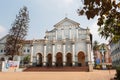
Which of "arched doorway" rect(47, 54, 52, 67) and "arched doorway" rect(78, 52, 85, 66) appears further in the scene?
"arched doorway" rect(47, 54, 52, 67)

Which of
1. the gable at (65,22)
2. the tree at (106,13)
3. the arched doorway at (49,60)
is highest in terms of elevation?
the gable at (65,22)

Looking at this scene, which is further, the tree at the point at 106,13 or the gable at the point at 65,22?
the gable at the point at 65,22

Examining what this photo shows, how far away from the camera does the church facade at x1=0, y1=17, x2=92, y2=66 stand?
5038 centimetres

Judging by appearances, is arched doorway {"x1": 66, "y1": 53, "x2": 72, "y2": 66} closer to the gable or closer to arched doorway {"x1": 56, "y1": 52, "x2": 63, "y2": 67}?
arched doorway {"x1": 56, "y1": 52, "x2": 63, "y2": 67}

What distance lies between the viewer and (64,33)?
176 ft

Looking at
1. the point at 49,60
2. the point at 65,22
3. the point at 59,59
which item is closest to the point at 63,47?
the point at 59,59

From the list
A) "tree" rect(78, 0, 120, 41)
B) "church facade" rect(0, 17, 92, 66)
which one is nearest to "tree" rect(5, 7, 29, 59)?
"church facade" rect(0, 17, 92, 66)

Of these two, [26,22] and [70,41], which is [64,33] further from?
[26,22]

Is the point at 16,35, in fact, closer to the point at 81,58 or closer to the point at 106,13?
the point at 81,58

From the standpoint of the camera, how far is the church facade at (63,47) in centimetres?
5038

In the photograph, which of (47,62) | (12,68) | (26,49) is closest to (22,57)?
(26,49)

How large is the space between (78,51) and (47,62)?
33.3 feet

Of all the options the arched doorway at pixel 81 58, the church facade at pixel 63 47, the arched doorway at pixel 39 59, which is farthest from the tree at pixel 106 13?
the arched doorway at pixel 39 59

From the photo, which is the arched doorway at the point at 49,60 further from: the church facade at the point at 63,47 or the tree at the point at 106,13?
the tree at the point at 106,13
